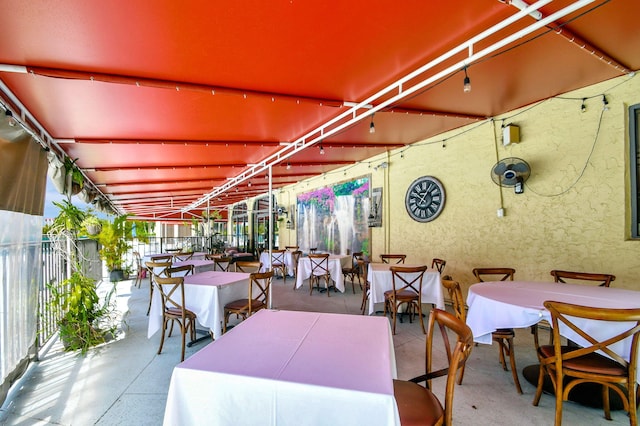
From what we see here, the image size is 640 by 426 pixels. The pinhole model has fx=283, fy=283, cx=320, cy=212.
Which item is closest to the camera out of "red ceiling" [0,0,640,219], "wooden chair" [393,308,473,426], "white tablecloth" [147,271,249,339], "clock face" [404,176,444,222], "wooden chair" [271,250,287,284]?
"wooden chair" [393,308,473,426]

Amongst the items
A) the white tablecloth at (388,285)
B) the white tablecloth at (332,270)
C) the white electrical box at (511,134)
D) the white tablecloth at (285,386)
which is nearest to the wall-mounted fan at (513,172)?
the white electrical box at (511,134)

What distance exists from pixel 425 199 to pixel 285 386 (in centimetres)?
518

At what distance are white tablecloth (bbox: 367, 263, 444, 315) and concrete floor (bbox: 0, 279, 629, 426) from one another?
541mm

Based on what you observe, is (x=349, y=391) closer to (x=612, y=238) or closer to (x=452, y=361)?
(x=452, y=361)

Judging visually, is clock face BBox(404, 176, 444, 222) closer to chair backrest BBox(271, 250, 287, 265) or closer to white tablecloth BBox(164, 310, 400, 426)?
chair backrest BBox(271, 250, 287, 265)

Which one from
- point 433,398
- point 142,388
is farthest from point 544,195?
point 142,388

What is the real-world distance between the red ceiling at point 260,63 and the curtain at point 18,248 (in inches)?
18.8

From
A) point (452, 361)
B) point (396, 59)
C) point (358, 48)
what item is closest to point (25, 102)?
point (358, 48)

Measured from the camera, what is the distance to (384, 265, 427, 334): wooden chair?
12.4 feet

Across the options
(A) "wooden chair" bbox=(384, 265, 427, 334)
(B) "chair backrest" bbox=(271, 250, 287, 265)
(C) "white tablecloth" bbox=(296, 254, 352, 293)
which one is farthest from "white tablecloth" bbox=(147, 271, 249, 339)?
(B) "chair backrest" bbox=(271, 250, 287, 265)

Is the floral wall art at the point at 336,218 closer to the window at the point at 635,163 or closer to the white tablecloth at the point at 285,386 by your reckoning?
the window at the point at 635,163

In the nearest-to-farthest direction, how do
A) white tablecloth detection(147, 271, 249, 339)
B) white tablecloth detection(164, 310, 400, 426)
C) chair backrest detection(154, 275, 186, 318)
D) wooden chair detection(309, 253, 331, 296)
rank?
1. white tablecloth detection(164, 310, 400, 426)
2. chair backrest detection(154, 275, 186, 318)
3. white tablecloth detection(147, 271, 249, 339)
4. wooden chair detection(309, 253, 331, 296)

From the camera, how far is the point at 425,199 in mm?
5668

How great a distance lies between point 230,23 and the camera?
6.45ft
